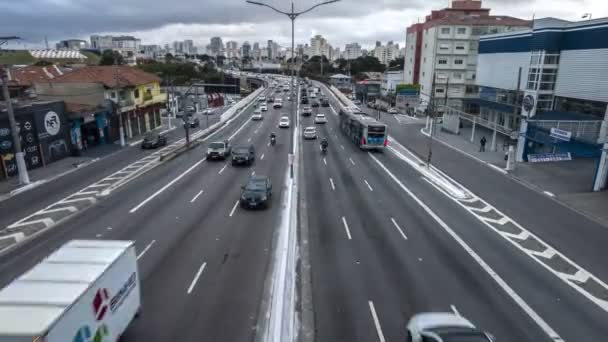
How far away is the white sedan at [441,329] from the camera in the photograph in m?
10.1


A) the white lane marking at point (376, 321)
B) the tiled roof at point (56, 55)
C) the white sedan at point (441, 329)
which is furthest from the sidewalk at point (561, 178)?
the tiled roof at point (56, 55)

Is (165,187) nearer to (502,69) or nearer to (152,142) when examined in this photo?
(152,142)

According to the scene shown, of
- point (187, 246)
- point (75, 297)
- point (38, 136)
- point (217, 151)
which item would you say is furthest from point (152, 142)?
point (75, 297)

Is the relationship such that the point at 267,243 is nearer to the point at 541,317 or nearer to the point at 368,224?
the point at 368,224

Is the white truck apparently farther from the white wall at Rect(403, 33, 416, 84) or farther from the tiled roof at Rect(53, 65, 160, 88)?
the white wall at Rect(403, 33, 416, 84)

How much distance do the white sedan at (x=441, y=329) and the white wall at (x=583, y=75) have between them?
32.2 meters

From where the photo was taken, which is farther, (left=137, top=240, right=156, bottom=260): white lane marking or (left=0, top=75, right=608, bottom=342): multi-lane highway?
(left=137, top=240, right=156, bottom=260): white lane marking

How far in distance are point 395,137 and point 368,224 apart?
33339 mm

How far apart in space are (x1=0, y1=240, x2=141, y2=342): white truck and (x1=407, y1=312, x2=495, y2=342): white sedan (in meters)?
8.18

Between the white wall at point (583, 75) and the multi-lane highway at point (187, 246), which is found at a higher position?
the white wall at point (583, 75)

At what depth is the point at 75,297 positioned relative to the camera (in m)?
8.33

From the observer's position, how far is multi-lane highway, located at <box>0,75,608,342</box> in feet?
41.2

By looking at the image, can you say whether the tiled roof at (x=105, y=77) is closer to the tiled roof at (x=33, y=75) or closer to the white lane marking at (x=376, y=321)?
the tiled roof at (x=33, y=75)

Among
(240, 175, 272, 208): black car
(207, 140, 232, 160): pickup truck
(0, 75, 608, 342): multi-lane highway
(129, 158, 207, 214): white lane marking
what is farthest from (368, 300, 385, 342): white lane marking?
(207, 140, 232, 160): pickup truck
